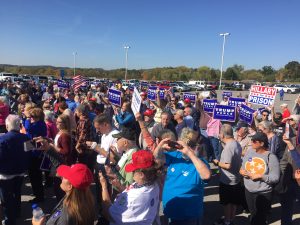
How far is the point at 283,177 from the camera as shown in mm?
4676

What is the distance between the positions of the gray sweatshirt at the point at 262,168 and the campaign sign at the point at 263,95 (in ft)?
14.3

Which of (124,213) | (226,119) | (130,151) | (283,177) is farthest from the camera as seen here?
(226,119)

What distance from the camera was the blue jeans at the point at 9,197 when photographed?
173 inches

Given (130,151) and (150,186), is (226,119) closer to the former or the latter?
(130,151)

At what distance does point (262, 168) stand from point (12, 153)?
11.8ft

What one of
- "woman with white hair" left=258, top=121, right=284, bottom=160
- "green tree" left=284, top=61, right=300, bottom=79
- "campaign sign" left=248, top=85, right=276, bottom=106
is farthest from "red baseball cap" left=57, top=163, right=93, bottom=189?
"green tree" left=284, top=61, right=300, bottom=79

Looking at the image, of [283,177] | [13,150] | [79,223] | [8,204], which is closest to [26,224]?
[8,204]

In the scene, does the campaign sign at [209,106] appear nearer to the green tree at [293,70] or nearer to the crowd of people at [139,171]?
the crowd of people at [139,171]

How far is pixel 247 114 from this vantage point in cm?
787

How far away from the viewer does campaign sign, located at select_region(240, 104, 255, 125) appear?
25.6 feet

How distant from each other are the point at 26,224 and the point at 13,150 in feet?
4.69

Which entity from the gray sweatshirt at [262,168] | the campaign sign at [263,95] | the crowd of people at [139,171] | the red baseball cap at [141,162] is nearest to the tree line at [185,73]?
the campaign sign at [263,95]

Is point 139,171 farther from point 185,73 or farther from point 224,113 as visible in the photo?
point 185,73

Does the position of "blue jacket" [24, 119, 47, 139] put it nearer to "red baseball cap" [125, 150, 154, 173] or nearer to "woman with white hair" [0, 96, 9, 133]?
"woman with white hair" [0, 96, 9, 133]
